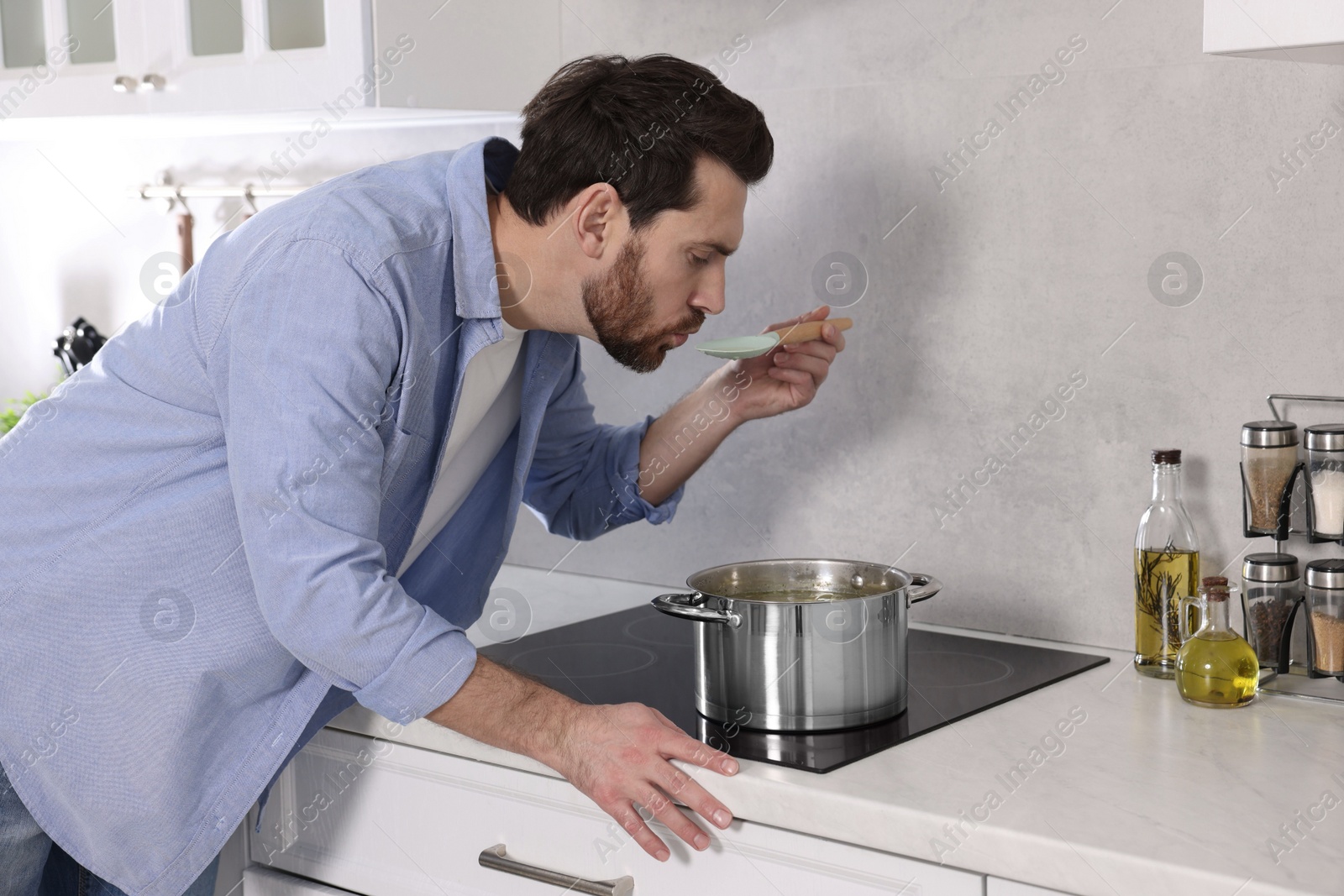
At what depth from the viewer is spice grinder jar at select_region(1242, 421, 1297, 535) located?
117cm

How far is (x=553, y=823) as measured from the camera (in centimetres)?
107

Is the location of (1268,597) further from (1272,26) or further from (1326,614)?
(1272,26)

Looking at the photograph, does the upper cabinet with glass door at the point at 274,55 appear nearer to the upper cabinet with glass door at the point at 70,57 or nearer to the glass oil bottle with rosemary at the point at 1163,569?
the upper cabinet with glass door at the point at 70,57

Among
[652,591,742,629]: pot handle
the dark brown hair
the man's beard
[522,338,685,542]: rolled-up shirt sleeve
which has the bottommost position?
[652,591,742,629]: pot handle

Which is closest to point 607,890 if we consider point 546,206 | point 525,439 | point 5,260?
point 525,439

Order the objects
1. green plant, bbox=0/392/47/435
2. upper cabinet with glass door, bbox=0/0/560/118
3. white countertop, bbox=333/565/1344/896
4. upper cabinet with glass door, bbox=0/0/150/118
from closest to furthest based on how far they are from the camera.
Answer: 1. white countertop, bbox=333/565/1344/896
2. upper cabinet with glass door, bbox=0/0/560/118
3. upper cabinet with glass door, bbox=0/0/150/118
4. green plant, bbox=0/392/47/435

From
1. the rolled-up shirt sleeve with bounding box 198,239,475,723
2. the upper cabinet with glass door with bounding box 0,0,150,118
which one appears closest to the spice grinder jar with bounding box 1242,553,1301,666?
the rolled-up shirt sleeve with bounding box 198,239,475,723

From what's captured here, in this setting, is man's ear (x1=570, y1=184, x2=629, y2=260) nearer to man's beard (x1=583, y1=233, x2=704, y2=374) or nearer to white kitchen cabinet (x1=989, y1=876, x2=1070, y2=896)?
Answer: man's beard (x1=583, y1=233, x2=704, y2=374)

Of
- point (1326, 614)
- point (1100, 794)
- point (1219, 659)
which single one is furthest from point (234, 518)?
point (1326, 614)

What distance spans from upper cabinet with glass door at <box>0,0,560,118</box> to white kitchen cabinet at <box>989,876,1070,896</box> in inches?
41.5

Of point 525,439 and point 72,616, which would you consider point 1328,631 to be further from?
point 72,616

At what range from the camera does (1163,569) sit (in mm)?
1225

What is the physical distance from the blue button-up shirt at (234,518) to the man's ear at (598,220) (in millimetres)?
88

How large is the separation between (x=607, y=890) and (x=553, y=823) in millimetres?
75
